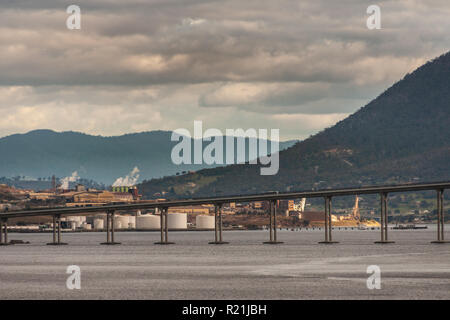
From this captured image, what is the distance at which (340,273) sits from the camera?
376 ft

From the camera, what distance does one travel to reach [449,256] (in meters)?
147

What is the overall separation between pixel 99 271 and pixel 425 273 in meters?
37.4

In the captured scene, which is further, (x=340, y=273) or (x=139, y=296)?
(x=340, y=273)
